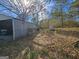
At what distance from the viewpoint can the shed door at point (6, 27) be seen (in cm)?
1866

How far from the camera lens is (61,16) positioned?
2452cm

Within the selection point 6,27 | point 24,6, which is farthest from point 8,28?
point 24,6

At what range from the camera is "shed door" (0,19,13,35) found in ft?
61.2

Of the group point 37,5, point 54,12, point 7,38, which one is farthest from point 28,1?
point 7,38

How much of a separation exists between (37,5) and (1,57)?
1722 centimetres

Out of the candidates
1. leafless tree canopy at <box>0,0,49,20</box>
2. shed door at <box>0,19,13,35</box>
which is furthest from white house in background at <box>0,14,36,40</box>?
leafless tree canopy at <box>0,0,49,20</box>

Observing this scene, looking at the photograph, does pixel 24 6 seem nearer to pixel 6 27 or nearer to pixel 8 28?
pixel 6 27

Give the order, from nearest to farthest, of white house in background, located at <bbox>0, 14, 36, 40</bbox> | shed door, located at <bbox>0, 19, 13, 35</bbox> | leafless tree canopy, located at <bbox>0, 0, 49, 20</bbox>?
white house in background, located at <bbox>0, 14, 36, 40</bbox>
shed door, located at <bbox>0, 19, 13, 35</bbox>
leafless tree canopy, located at <bbox>0, 0, 49, 20</bbox>

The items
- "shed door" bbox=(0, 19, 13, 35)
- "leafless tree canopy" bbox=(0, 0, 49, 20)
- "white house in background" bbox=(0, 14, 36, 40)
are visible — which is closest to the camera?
"white house in background" bbox=(0, 14, 36, 40)

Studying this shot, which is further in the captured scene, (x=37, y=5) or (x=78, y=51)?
(x=37, y=5)

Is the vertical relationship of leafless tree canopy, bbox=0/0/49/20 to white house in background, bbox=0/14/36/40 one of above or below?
above

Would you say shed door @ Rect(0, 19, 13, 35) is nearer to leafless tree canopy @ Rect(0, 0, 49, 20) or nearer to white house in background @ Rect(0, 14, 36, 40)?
white house in background @ Rect(0, 14, 36, 40)

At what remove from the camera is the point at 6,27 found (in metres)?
19.2

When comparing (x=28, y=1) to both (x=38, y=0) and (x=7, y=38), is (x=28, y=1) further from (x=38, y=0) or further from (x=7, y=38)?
(x=7, y=38)
